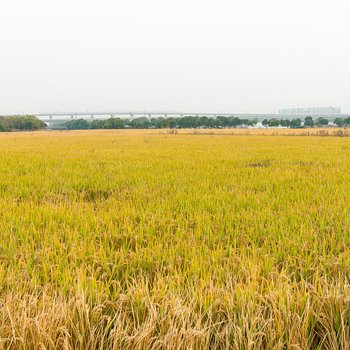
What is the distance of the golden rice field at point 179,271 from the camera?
134 centimetres

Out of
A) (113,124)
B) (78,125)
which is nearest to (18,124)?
(78,125)

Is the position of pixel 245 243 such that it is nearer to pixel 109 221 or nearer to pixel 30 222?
pixel 109 221

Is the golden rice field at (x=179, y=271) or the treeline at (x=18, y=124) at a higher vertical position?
the treeline at (x=18, y=124)

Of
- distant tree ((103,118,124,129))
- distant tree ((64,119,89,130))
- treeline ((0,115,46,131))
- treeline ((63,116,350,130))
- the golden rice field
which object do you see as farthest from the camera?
distant tree ((64,119,89,130))

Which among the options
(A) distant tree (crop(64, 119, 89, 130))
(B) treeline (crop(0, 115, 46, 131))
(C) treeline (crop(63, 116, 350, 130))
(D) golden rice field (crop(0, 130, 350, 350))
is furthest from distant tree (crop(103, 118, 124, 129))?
(D) golden rice field (crop(0, 130, 350, 350))

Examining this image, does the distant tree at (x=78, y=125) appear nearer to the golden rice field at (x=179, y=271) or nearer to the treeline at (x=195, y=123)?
the treeline at (x=195, y=123)

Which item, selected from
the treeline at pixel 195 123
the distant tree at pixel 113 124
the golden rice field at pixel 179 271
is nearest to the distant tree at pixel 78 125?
the treeline at pixel 195 123

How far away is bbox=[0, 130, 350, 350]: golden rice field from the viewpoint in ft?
4.40

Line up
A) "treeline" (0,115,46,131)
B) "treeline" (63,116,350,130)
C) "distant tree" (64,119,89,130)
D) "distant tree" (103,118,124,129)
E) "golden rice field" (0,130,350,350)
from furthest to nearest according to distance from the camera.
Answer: "distant tree" (64,119,89,130), "treeline" (63,116,350,130), "distant tree" (103,118,124,129), "treeline" (0,115,46,131), "golden rice field" (0,130,350,350)

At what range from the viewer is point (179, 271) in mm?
1971

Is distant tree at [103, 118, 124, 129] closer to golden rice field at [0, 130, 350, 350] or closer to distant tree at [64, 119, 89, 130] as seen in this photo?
distant tree at [64, 119, 89, 130]

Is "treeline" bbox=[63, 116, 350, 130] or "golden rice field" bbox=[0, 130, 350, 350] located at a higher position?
"treeline" bbox=[63, 116, 350, 130]

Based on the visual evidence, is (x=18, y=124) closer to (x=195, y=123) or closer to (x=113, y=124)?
(x=113, y=124)

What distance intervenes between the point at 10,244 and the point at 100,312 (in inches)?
57.4
